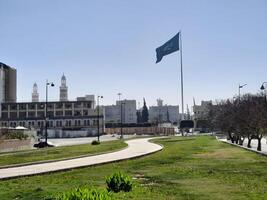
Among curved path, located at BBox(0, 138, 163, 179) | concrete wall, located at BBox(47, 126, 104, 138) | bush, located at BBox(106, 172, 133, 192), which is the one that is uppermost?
bush, located at BBox(106, 172, 133, 192)

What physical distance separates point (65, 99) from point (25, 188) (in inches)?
6357

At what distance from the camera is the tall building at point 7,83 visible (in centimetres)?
14575

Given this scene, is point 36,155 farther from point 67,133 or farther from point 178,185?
point 67,133

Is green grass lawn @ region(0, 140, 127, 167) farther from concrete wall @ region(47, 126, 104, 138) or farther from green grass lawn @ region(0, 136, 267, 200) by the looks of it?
concrete wall @ region(47, 126, 104, 138)

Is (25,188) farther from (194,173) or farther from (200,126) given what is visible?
(200,126)

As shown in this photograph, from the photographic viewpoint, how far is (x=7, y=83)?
6216 inches

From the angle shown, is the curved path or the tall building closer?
the curved path

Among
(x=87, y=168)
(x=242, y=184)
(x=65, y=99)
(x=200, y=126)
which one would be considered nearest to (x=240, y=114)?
(x=87, y=168)

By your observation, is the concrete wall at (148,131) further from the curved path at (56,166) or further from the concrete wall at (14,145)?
the curved path at (56,166)

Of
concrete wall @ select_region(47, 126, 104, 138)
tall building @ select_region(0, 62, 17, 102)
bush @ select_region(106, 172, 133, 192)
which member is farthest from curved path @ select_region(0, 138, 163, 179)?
tall building @ select_region(0, 62, 17, 102)

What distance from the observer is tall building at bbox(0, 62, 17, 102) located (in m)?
146

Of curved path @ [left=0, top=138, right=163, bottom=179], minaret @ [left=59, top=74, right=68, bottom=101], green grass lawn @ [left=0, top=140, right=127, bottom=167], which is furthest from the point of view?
minaret @ [left=59, top=74, right=68, bottom=101]

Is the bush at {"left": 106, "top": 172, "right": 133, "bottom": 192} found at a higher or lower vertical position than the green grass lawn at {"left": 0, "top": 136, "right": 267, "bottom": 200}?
higher

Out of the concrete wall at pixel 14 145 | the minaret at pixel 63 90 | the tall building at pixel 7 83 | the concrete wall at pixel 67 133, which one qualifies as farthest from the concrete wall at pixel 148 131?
the concrete wall at pixel 14 145
